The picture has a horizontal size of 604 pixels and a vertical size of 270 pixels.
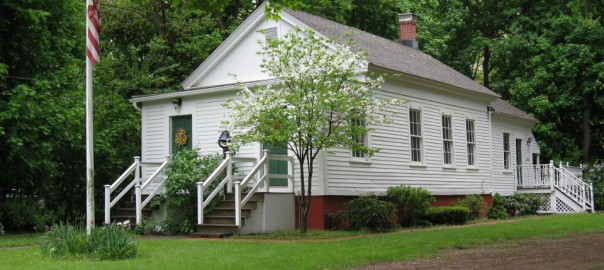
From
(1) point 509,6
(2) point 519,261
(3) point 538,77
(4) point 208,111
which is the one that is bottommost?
(2) point 519,261

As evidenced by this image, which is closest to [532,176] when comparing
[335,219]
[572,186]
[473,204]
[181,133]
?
[572,186]

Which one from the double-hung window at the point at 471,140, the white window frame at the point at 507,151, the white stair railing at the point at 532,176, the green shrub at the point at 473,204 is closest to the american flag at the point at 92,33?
the green shrub at the point at 473,204

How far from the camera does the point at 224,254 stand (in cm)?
1174

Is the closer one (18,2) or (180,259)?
(180,259)

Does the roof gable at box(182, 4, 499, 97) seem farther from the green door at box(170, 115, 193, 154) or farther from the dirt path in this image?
the dirt path

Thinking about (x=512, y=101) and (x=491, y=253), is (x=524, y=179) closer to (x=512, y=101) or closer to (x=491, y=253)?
(x=512, y=101)

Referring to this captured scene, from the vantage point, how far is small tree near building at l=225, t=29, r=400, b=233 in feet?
50.4

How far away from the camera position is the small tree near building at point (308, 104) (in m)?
15.4

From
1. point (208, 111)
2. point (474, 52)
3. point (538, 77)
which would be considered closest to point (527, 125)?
point (538, 77)

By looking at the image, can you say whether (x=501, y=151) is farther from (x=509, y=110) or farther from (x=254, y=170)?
(x=254, y=170)

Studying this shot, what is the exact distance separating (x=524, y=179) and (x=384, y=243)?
53.1 ft

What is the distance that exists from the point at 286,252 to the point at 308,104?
447 centimetres

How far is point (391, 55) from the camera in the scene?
71.4ft

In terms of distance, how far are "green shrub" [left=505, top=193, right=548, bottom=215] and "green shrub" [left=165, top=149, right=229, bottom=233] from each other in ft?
39.8
